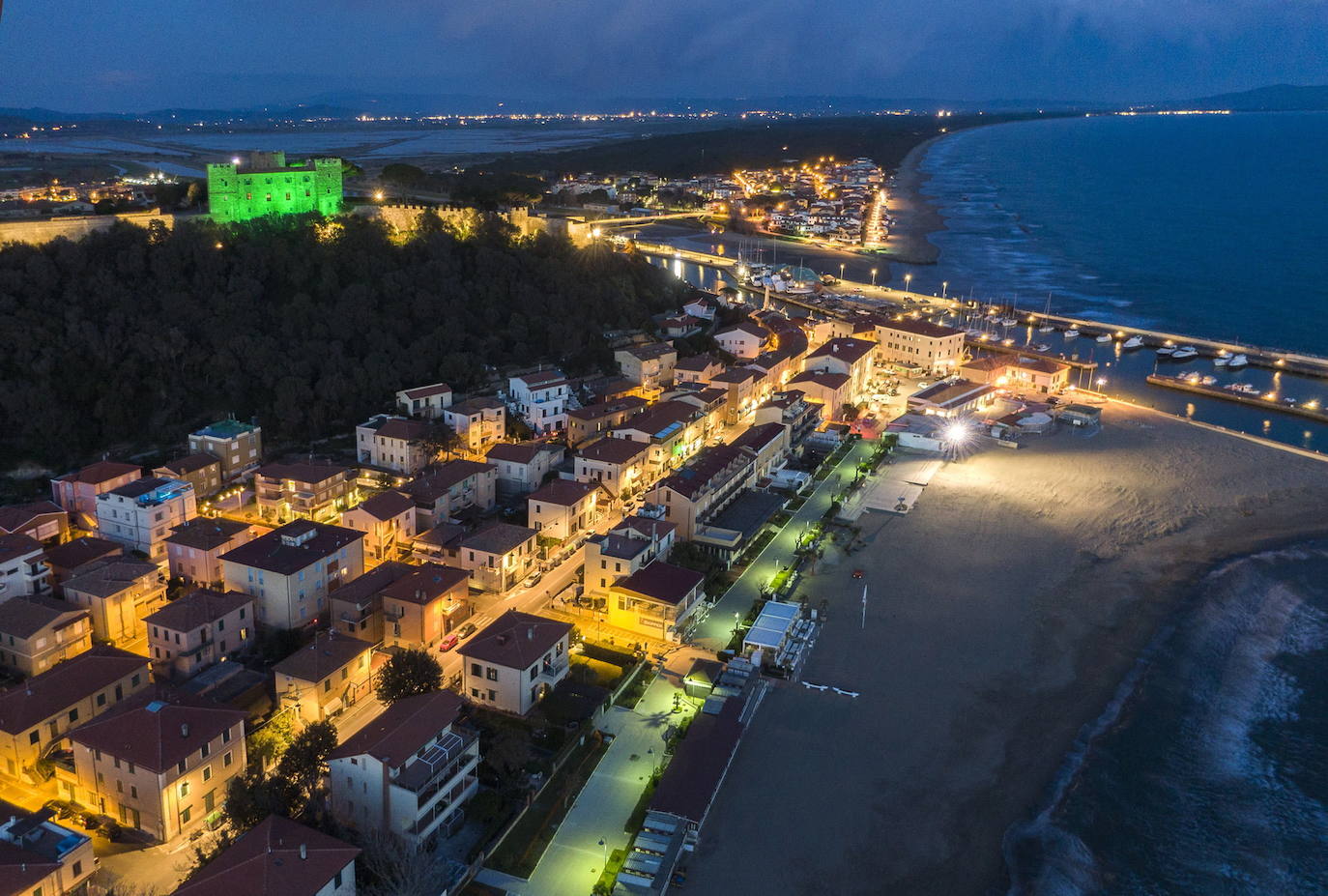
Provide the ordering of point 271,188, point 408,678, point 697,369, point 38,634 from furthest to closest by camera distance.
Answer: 1. point 271,188
2. point 697,369
3. point 38,634
4. point 408,678

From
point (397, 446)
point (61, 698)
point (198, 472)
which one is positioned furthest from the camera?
point (397, 446)

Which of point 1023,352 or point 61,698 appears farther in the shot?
point 1023,352

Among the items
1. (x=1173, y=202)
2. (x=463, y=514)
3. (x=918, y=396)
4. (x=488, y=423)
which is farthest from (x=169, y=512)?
(x=1173, y=202)

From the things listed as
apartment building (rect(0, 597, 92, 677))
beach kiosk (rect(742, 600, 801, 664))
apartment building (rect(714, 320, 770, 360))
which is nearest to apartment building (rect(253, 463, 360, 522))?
apartment building (rect(0, 597, 92, 677))

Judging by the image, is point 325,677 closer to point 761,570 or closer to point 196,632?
point 196,632

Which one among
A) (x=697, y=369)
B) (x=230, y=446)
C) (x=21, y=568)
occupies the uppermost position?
(x=697, y=369)

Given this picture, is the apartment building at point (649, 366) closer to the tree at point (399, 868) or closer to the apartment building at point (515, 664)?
the apartment building at point (515, 664)

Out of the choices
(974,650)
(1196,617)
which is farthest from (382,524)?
(1196,617)

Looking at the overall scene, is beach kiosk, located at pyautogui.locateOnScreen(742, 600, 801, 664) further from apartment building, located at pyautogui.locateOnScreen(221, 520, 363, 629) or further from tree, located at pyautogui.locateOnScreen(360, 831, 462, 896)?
apartment building, located at pyautogui.locateOnScreen(221, 520, 363, 629)

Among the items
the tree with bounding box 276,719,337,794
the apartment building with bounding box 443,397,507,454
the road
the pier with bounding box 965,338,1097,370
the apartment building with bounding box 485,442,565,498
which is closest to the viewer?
the tree with bounding box 276,719,337,794
